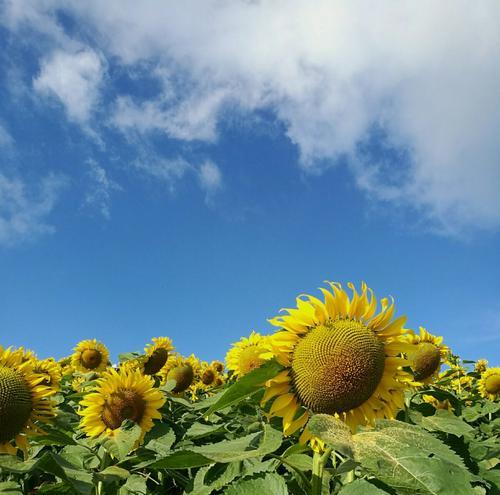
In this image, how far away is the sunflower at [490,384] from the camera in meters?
10.6

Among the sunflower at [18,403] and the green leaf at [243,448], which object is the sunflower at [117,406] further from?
the green leaf at [243,448]

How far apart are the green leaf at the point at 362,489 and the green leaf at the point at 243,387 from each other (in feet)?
2.09

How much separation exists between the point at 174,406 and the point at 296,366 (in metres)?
4.79

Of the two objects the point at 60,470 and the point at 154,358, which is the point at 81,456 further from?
the point at 154,358

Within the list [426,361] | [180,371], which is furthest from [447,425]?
[180,371]

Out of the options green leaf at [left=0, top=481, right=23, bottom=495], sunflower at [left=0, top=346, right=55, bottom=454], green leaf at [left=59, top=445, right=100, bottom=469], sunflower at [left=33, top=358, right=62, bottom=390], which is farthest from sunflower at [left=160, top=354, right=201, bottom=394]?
green leaf at [left=0, top=481, right=23, bottom=495]

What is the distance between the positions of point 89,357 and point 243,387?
9.01 m

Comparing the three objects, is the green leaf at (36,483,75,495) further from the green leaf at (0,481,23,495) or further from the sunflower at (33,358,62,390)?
the sunflower at (33,358,62,390)

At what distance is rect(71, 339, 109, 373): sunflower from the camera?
36.0ft

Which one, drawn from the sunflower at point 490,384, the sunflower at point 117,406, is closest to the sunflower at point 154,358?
the sunflower at point 117,406

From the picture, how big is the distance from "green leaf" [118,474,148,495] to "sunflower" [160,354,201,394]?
3.99m

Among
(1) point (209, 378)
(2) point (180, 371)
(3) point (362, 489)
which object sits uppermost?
(1) point (209, 378)

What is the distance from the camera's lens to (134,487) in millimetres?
4125

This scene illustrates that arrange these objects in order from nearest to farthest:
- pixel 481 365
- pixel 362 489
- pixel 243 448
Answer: pixel 362 489, pixel 243 448, pixel 481 365
